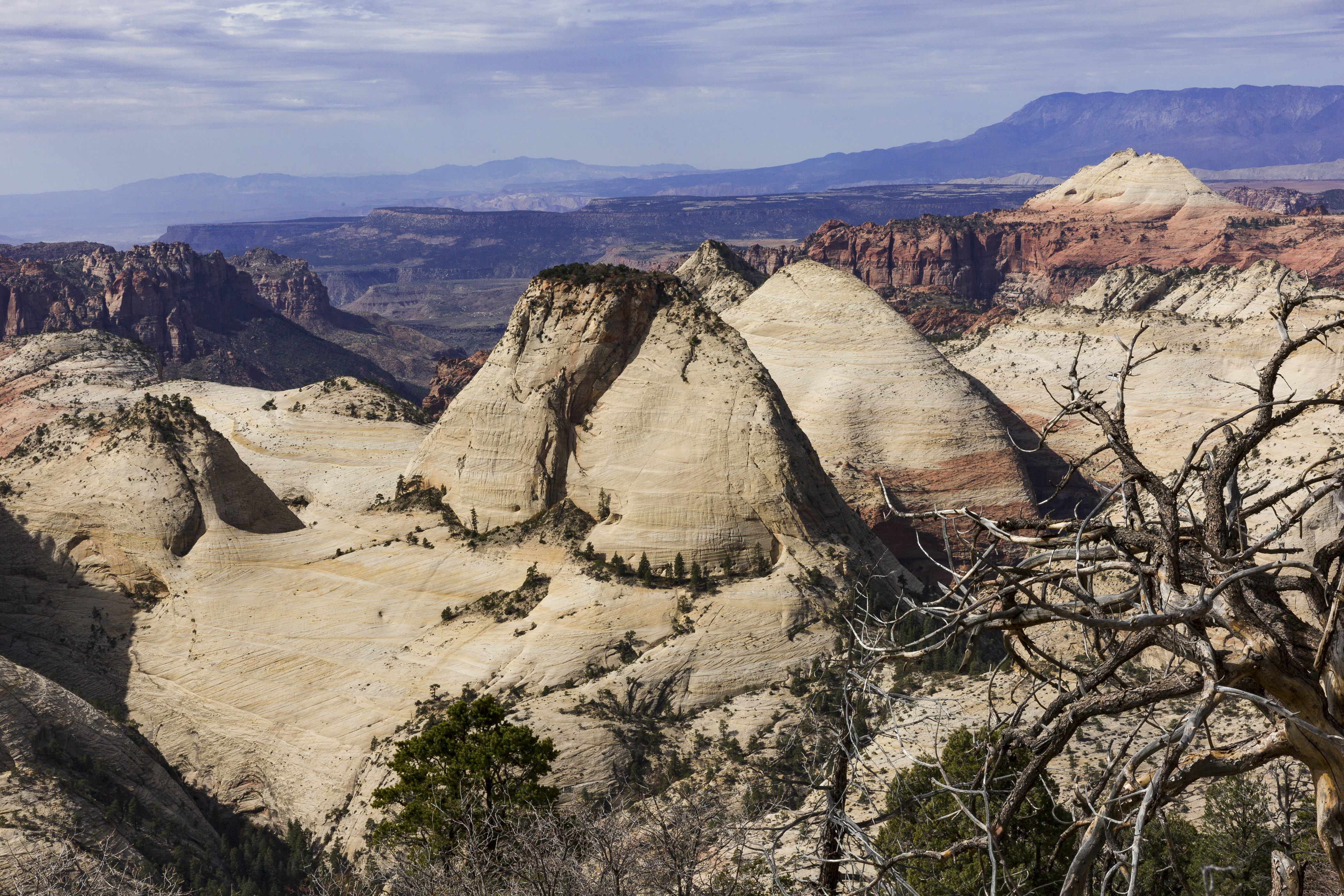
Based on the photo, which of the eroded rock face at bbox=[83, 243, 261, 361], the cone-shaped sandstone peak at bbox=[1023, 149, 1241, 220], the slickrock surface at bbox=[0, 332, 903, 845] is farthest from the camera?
the cone-shaped sandstone peak at bbox=[1023, 149, 1241, 220]

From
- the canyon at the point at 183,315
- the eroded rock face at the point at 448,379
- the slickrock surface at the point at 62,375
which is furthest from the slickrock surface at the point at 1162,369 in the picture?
the canyon at the point at 183,315

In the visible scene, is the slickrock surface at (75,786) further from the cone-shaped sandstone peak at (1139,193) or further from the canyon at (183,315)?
the cone-shaped sandstone peak at (1139,193)

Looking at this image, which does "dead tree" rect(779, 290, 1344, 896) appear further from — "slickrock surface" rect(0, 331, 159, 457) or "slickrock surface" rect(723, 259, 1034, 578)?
"slickrock surface" rect(0, 331, 159, 457)

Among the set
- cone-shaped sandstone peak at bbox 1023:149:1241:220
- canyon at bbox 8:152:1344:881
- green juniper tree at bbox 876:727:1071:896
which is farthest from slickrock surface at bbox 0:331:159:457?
cone-shaped sandstone peak at bbox 1023:149:1241:220

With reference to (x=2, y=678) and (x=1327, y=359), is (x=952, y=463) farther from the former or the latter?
(x=2, y=678)

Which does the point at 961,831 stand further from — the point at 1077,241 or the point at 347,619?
the point at 1077,241

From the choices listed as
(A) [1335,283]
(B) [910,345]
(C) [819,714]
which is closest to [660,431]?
(C) [819,714]
